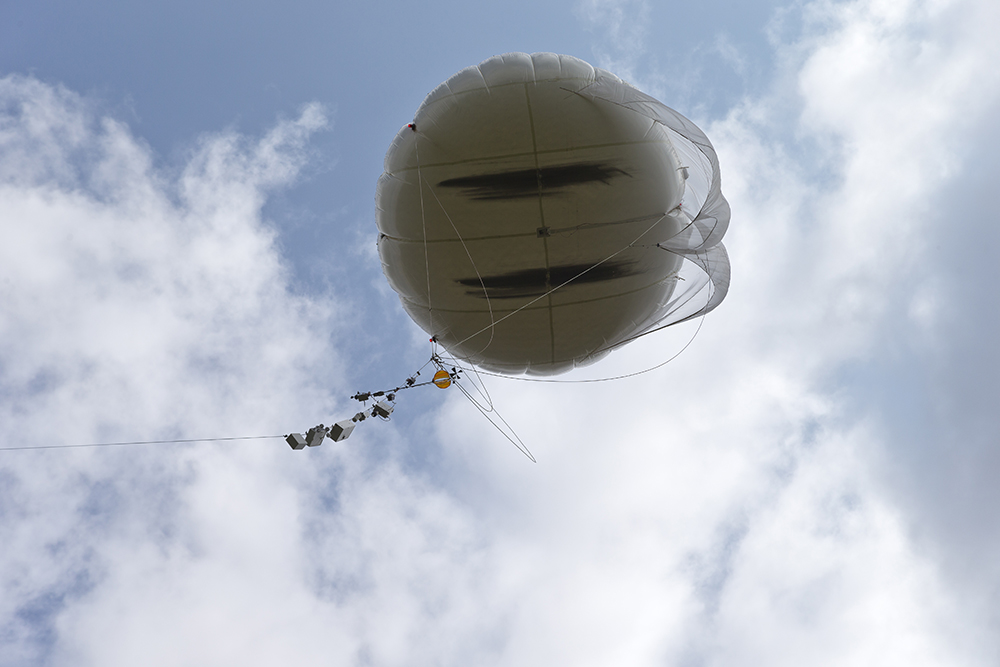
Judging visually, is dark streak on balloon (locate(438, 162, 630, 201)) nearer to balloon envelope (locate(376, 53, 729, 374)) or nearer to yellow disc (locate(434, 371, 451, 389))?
balloon envelope (locate(376, 53, 729, 374))

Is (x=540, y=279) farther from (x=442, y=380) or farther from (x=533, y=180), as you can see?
(x=442, y=380)

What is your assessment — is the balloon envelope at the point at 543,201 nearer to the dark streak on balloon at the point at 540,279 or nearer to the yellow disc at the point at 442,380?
the dark streak on balloon at the point at 540,279

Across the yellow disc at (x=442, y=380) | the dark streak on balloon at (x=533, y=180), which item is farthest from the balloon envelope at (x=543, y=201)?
the yellow disc at (x=442, y=380)

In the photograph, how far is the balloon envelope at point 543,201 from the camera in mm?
7441

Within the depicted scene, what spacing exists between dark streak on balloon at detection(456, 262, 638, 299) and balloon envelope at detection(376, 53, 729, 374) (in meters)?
0.01

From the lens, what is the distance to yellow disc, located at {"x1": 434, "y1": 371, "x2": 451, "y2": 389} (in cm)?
929

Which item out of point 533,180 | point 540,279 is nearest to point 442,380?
point 540,279

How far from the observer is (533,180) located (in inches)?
290

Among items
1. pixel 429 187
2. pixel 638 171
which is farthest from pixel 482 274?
pixel 638 171

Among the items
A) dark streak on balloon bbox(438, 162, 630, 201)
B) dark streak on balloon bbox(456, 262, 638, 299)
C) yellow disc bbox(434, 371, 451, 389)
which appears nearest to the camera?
dark streak on balloon bbox(438, 162, 630, 201)

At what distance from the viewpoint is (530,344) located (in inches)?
351

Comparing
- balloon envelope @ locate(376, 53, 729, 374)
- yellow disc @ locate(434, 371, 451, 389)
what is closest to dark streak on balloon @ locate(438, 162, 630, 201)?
balloon envelope @ locate(376, 53, 729, 374)

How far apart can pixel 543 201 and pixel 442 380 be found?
10.7ft

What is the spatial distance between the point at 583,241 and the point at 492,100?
6.77ft
